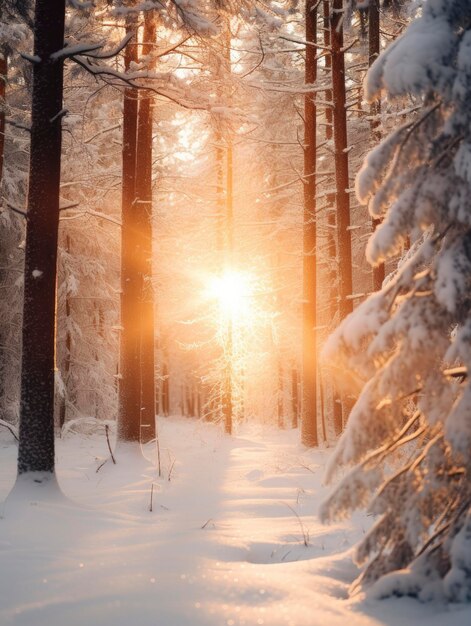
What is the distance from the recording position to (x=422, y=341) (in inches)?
121

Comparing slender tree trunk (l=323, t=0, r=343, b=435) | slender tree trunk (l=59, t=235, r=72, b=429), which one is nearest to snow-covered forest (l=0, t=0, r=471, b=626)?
slender tree trunk (l=323, t=0, r=343, b=435)

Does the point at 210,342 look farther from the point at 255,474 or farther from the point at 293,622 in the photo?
the point at 293,622

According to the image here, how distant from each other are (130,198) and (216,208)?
8.51m

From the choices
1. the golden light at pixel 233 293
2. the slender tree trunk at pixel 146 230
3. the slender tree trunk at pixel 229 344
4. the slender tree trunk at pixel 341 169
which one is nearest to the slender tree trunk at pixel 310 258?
the slender tree trunk at pixel 341 169

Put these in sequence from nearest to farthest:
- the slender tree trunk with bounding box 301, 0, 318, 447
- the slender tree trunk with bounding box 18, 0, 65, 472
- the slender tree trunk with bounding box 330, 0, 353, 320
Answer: the slender tree trunk with bounding box 18, 0, 65, 472
the slender tree trunk with bounding box 330, 0, 353, 320
the slender tree trunk with bounding box 301, 0, 318, 447

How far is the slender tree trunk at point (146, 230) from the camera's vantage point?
10.5 m

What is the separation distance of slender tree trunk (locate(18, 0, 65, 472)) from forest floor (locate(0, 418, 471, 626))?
73cm

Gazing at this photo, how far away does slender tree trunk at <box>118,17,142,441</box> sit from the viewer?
9977 mm

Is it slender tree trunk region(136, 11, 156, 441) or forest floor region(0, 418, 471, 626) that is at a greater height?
slender tree trunk region(136, 11, 156, 441)

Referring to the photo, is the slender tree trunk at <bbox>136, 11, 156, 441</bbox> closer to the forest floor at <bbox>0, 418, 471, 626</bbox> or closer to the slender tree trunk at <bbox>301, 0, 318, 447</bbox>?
the forest floor at <bbox>0, 418, 471, 626</bbox>

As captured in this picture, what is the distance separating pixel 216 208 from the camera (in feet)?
61.5

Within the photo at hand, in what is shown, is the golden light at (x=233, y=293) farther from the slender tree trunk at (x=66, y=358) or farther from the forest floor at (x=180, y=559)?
the forest floor at (x=180, y=559)

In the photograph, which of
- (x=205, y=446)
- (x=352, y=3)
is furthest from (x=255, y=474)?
(x=352, y=3)

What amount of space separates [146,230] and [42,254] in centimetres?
437
